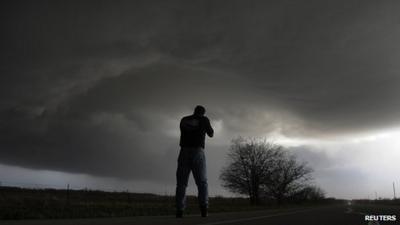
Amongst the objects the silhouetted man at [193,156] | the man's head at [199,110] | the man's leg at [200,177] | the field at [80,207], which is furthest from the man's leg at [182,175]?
the field at [80,207]

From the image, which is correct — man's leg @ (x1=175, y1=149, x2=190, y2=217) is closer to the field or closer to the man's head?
the man's head

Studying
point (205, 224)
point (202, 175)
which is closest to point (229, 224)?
point (205, 224)

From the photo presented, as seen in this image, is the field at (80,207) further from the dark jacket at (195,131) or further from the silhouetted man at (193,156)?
the dark jacket at (195,131)

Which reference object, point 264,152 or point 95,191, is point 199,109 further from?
point 95,191

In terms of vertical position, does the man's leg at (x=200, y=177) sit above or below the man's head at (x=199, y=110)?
below

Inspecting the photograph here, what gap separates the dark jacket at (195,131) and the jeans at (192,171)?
126mm

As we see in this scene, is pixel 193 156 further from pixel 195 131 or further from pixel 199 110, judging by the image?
pixel 199 110

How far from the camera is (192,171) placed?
31.6 ft

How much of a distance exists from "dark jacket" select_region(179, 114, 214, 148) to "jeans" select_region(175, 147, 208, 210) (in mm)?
126

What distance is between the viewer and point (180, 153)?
9.64 meters

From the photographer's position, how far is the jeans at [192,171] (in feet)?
31.2

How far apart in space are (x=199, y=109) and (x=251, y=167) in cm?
5408

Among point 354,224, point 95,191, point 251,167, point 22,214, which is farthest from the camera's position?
point 95,191

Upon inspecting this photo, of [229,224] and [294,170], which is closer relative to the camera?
[229,224]
